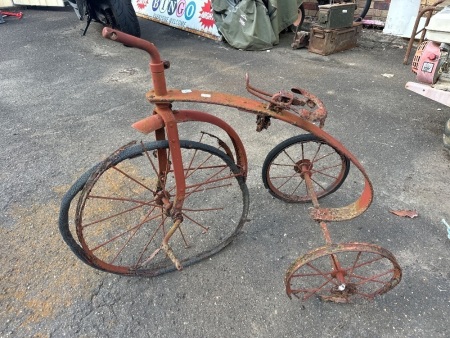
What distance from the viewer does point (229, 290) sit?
6.96ft

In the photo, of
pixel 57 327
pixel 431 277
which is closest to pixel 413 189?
pixel 431 277

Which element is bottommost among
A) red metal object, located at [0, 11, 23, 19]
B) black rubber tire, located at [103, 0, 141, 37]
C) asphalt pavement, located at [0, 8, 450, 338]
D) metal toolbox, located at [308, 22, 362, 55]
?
asphalt pavement, located at [0, 8, 450, 338]

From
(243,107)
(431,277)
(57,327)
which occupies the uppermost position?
(243,107)

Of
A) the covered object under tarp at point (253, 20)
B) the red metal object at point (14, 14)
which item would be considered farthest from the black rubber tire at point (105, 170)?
the red metal object at point (14, 14)

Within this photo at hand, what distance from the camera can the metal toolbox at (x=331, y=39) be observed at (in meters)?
5.30

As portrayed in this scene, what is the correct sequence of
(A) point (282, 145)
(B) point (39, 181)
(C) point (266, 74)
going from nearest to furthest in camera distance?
(A) point (282, 145) → (B) point (39, 181) → (C) point (266, 74)

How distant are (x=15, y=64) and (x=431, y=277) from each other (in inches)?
250

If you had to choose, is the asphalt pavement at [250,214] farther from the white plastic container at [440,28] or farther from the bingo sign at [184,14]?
the bingo sign at [184,14]

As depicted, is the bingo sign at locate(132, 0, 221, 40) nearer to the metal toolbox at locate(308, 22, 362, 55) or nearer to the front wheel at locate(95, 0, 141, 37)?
the front wheel at locate(95, 0, 141, 37)

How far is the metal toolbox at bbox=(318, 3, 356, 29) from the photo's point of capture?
504 cm

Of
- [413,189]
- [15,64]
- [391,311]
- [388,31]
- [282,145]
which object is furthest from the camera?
[388,31]

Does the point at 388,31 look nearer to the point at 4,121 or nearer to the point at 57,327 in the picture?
the point at 4,121

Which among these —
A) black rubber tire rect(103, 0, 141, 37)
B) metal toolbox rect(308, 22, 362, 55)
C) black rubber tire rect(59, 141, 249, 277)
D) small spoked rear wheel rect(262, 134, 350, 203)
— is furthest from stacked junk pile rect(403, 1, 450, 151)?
black rubber tire rect(103, 0, 141, 37)

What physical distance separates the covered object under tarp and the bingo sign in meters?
0.38
